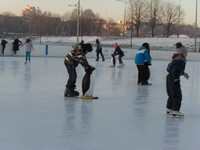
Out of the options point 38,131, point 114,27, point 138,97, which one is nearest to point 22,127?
point 38,131

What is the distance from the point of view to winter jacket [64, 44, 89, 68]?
8.66 meters

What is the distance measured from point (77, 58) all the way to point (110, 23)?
108209 millimetres

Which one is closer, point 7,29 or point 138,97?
point 138,97

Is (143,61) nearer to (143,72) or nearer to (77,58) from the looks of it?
(143,72)

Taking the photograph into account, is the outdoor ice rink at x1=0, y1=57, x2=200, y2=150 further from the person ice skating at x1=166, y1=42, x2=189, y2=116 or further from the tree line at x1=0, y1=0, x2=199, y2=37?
the tree line at x1=0, y1=0, x2=199, y2=37

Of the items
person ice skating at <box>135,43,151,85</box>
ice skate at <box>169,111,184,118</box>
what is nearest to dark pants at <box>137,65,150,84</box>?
person ice skating at <box>135,43,151,85</box>

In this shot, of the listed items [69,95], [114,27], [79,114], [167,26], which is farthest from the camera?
[114,27]

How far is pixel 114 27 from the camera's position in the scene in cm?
11588

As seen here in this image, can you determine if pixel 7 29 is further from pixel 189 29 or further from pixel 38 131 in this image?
pixel 38 131

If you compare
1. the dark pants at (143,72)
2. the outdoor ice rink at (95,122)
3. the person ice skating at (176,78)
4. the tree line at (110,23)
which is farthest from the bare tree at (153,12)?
the person ice skating at (176,78)

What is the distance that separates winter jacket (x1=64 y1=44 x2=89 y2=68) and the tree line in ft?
128

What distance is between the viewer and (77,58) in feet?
28.8

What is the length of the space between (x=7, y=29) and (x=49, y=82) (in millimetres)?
110551

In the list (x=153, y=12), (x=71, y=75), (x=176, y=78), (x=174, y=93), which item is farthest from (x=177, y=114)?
(x=153, y=12)
